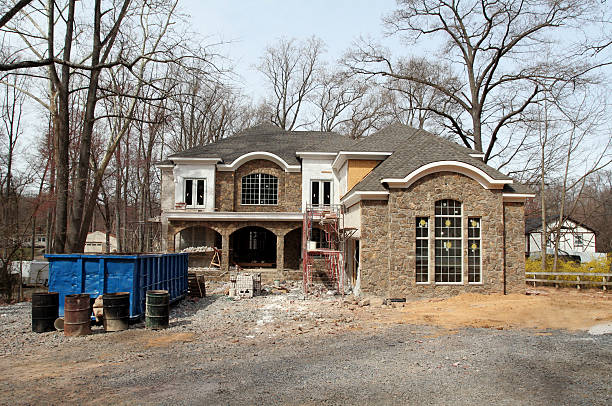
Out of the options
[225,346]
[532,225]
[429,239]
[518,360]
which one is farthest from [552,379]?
[532,225]

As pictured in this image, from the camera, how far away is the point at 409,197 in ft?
52.0

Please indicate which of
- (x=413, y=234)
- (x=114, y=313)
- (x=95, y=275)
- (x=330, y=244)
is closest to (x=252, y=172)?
(x=330, y=244)

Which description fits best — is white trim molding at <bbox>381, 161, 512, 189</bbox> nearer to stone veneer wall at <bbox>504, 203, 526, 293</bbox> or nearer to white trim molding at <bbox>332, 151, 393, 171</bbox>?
stone veneer wall at <bbox>504, 203, 526, 293</bbox>

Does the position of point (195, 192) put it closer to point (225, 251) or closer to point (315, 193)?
point (225, 251)

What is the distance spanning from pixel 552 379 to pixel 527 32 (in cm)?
2358

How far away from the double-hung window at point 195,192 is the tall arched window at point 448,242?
13.3 metres

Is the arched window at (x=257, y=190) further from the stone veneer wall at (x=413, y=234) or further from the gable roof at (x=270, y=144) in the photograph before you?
the stone veneer wall at (x=413, y=234)

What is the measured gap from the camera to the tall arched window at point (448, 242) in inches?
627

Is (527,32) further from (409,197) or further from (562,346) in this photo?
(562,346)

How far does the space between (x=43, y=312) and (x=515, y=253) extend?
15420 millimetres

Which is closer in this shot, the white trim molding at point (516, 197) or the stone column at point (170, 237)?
the white trim molding at point (516, 197)

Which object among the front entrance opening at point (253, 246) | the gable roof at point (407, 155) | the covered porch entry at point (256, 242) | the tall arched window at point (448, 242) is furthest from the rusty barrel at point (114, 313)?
the front entrance opening at point (253, 246)

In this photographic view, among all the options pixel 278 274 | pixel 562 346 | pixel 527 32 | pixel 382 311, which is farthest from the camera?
pixel 527 32

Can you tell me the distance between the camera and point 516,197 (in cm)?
1661
